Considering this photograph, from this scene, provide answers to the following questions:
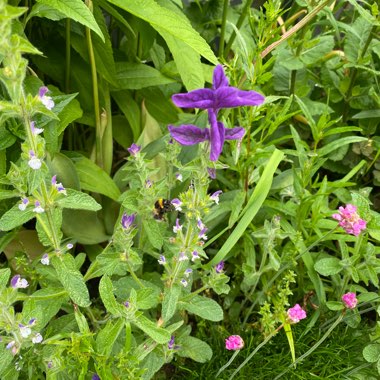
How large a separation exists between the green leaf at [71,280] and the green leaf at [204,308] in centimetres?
17

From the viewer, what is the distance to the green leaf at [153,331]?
0.70 m

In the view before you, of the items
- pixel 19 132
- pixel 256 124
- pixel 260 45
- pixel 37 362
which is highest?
pixel 260 45

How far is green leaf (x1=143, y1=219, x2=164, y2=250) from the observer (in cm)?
81

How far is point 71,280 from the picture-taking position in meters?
0.70

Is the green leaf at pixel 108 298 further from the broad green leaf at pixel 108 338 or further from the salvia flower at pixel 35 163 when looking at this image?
the salvia flower at pixel 35 163

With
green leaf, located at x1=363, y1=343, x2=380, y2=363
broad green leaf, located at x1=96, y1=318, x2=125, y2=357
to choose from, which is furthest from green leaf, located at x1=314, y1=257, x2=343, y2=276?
broad green leaf, located at x1=96, y1=318, x2=125, y2=357

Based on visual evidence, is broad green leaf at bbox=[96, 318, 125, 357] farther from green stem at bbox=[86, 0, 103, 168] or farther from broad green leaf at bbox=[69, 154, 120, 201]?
green stem at bbox=[86, 0, 103, 168]

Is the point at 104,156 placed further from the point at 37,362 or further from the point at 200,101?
the point at 200,101

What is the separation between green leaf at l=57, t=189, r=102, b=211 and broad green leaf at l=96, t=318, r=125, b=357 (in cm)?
15

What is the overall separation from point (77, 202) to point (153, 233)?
0.17m

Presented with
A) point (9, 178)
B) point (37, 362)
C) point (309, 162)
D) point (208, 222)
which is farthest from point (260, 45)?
point (37, 362)

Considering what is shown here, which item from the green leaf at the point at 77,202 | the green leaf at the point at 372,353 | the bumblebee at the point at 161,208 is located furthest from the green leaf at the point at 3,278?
the green leaf at the point at 372,353

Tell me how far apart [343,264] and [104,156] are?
1.63 feet

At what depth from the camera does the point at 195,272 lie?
1.06 m
